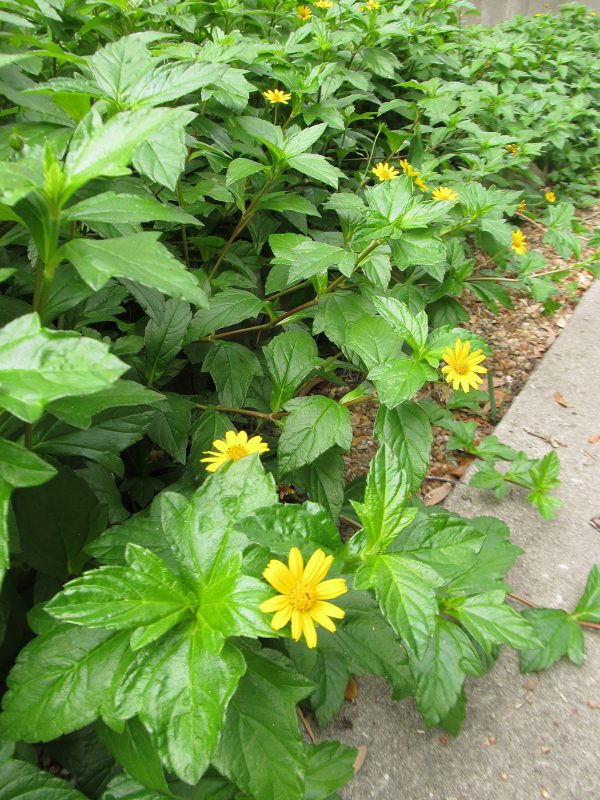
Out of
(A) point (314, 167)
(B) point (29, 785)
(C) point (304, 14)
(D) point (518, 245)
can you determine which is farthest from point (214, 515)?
(C) point (304, 14)

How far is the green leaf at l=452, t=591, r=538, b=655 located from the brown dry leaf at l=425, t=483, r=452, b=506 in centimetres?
64

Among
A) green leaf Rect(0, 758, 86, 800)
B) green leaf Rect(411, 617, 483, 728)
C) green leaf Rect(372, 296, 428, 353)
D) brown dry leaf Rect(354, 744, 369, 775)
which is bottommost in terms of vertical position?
brown dry leaf Rect(354, 744, 369, 775)

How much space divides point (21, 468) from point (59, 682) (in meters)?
0.38

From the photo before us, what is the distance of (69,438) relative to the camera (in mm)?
1097

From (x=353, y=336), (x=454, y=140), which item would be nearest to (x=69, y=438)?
(x=353, y=336)

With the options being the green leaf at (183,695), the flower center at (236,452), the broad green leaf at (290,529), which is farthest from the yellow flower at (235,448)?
the green leaf at (183,695)

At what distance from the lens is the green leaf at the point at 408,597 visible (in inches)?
33.0

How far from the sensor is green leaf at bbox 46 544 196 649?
786 millimetres

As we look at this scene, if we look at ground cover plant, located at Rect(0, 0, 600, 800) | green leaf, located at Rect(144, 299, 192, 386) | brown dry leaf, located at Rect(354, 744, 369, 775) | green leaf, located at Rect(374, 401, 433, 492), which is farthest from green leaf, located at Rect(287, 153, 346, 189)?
brown dry leaf, located at Rect(354, 744, 369, 775)

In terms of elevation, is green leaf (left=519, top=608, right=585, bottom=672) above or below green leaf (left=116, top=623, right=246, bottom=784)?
below

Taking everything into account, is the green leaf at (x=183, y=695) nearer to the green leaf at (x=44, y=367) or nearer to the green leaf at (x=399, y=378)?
the green leaf at (x=44, y=367)

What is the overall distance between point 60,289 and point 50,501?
395 mm

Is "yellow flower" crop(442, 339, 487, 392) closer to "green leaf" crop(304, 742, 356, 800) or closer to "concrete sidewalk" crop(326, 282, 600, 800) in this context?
"concrete sidewalk" crop(326, 282, 600, 800)

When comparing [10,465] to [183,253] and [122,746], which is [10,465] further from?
[183,253]
